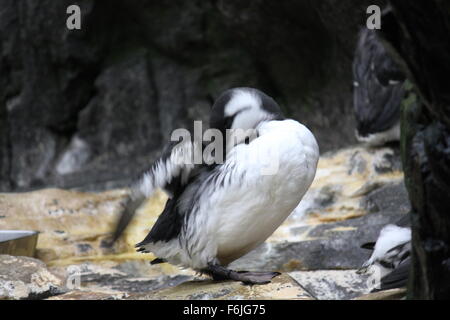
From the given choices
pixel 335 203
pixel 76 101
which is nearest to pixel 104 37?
pixel 76 101

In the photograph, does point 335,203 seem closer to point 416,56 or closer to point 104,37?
point 416,56

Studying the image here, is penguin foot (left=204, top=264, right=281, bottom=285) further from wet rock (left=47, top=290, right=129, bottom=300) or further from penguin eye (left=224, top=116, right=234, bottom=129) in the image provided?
penguin eye (left=224, top=116, right=234, bottom=129)

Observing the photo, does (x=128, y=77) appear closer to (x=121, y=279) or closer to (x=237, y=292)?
(x=121, y=279)

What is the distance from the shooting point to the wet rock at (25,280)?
3.67 m

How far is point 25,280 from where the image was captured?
380 centimetres

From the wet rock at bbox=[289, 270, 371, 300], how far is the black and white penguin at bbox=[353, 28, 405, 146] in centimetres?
183

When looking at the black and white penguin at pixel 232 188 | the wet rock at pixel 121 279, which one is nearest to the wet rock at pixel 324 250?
the wet rock at pixel 121 279

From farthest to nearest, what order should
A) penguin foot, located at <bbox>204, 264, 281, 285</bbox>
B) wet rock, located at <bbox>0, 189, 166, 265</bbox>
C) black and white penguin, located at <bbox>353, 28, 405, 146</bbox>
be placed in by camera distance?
1. black and white penguin, located at <bbox>353, 28, 405, 146</bbox>
2. wet rock, located at <bbox>0, 189, 166, 265</bbox>
3. penguin foot, located at <bbox>204, 264, 281, 285</bbox>

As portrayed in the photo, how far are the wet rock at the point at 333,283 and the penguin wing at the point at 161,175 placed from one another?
88cm

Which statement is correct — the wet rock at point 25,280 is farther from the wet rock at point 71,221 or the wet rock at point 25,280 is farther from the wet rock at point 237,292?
the wet rock at point 71,221

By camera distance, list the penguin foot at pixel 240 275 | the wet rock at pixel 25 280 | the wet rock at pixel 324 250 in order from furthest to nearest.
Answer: the wet rock at pixel 324 250 < the wet rock at pixel 25 280 < the penguin foot at pixel 240 275

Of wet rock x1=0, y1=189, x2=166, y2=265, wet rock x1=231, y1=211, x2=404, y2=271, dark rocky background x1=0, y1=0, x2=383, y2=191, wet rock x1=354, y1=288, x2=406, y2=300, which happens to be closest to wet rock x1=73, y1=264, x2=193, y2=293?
wet rock x1=0, y1=189, x2=166, y2=265

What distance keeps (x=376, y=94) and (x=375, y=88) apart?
50 millimetres

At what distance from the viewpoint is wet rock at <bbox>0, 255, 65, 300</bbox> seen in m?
3.67
